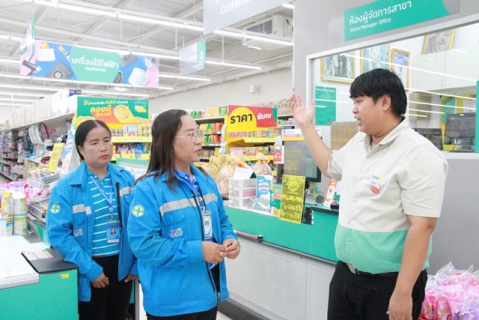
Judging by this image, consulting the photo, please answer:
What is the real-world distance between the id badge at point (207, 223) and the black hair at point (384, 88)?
853 millimetres

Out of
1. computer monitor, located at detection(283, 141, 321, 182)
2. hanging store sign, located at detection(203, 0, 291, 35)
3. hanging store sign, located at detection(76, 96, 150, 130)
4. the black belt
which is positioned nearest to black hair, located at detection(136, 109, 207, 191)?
the black belt

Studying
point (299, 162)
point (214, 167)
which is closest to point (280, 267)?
point (299, 162)

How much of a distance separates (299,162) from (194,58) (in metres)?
6.80

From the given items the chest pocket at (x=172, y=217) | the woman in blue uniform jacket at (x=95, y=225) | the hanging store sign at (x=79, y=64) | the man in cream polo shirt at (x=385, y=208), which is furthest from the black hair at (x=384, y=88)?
the hanging store sign at (x=79, y=64)

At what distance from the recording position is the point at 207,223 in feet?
5.97

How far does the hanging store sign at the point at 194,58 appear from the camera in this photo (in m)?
8.89

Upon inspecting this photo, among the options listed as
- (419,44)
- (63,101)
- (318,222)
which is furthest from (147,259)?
(63,101)

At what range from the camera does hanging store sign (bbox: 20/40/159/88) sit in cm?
888

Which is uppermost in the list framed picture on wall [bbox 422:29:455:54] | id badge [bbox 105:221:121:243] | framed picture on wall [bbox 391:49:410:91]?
framed picture on wall [bbox 422:29:455:54]

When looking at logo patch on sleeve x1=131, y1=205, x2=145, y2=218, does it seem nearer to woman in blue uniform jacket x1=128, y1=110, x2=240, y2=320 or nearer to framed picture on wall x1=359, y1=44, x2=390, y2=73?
woman in blue uniform jacket x1=128, y1=110, x2=240, y2=320

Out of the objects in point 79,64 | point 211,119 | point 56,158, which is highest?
point 79,64

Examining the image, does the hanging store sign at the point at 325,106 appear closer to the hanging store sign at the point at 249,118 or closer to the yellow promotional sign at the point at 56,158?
the yellow promotional sign at the point at 56,158

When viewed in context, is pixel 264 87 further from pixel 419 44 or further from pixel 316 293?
pixel 316 293

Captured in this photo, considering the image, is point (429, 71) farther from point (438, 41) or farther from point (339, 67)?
point (339, 67)
